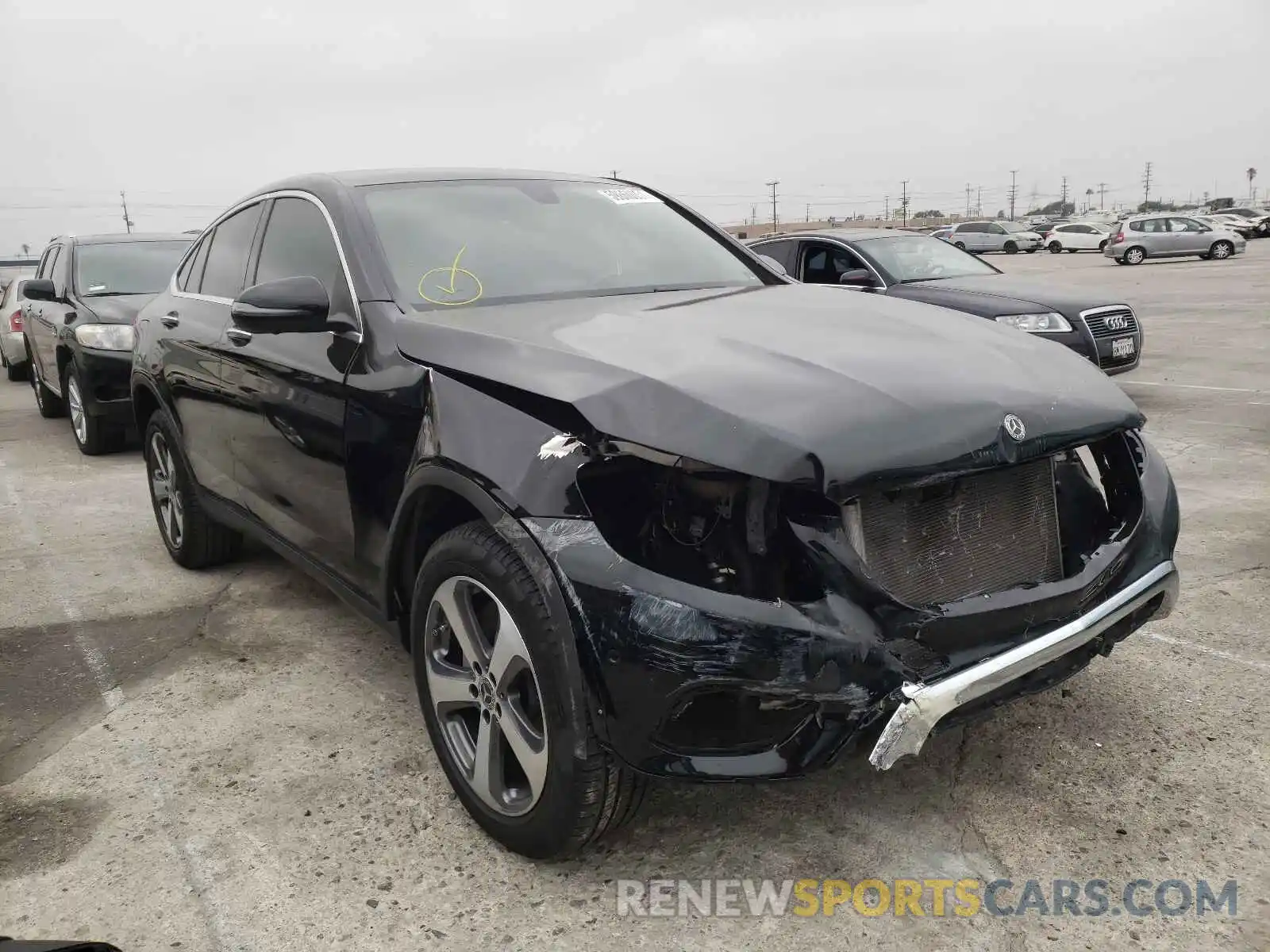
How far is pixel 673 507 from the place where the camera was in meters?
2.15

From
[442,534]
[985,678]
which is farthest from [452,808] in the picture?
[985,678]

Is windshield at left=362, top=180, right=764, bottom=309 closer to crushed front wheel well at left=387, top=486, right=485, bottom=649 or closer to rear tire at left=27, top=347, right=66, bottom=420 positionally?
crushed front wheel well at left=387, top=486, right=485, bottom=649

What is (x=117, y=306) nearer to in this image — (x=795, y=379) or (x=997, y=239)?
(x=795, y=379)

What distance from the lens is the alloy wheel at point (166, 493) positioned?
470 centimetres

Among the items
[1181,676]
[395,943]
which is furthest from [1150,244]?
[395,943]

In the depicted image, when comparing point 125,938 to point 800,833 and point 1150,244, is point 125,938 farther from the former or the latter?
point 1150,244

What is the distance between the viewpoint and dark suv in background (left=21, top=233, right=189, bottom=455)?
25.1 ft

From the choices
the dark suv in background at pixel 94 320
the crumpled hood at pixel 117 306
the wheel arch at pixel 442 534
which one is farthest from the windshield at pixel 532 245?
the dark suv in background at pixel 94 320

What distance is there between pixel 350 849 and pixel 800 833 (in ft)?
3.72

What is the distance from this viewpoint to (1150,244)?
32688 millimetres

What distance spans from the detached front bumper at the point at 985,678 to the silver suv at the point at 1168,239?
113 feet

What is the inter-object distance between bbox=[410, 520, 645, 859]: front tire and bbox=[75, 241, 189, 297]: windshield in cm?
688

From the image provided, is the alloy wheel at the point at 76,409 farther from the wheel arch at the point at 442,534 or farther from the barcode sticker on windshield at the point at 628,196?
the wheel arch at the point at 442,534
